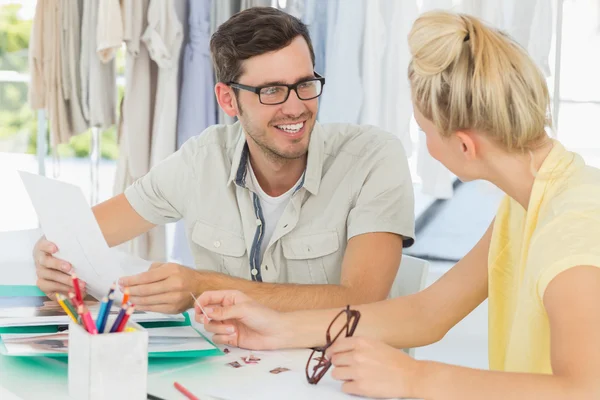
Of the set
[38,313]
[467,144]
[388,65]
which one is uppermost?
[467,144]

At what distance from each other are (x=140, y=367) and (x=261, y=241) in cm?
96

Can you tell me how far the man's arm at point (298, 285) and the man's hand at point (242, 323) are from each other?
0.40 feet

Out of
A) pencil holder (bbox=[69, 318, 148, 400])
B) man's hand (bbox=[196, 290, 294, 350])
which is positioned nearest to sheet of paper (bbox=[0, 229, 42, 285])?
man's hand (bbox=[196, 290, 294, 350])

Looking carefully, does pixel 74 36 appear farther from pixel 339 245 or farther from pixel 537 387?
pixel 537 387

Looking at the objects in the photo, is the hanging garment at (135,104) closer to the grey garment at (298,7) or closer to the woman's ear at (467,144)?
the grey garment at (298,7)

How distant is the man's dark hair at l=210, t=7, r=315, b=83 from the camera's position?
6.83 feet

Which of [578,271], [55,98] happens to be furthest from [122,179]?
[578,271]

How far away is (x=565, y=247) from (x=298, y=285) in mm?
779

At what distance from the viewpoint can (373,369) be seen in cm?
128

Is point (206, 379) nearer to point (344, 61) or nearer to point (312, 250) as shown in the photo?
point (312, 250)

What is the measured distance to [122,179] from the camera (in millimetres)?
3471

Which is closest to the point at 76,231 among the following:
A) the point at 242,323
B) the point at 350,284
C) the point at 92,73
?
the point at 242,323

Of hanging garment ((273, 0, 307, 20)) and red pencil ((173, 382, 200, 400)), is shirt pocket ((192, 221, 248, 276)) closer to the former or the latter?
red pencil ((173, 382, 200, 400))

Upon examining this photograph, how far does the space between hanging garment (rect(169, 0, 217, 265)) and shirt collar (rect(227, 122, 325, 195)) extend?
117 centimetres
